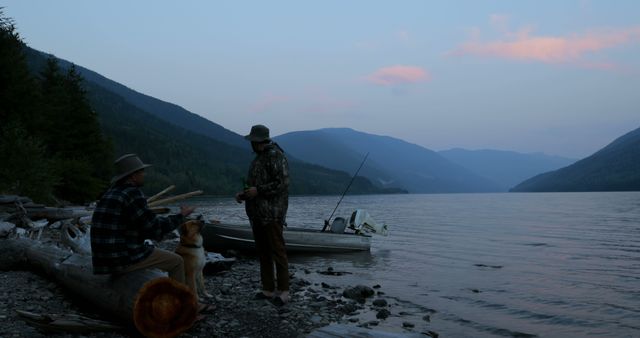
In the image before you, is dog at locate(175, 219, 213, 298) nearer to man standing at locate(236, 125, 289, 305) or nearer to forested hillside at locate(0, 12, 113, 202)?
man standing at locate(236, 125, 289, 305)

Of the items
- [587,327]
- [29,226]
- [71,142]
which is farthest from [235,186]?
[587,327]

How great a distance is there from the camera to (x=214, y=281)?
11.8 metres

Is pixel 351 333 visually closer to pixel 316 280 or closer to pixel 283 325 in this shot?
pixel 283 325

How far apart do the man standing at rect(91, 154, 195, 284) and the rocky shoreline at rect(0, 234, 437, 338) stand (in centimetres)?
92

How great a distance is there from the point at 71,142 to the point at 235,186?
120822 mm

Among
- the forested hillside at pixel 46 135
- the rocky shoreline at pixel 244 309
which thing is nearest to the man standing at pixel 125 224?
the rocky shoreline at pixel 244 309

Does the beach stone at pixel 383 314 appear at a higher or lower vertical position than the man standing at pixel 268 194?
lower

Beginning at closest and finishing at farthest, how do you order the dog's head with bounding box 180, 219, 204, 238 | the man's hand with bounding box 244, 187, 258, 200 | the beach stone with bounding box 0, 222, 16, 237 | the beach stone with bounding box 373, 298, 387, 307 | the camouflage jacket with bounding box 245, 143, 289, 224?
the dog's head with bounding box 180, 219, 204, 238
the man's hand with bounding box 244, 187, 258, 200
the camouflage jacket with bounding box 245, 143, 289, 224
the beach stone with bounding box 373, 298, 387, 307
the beach stone with bounding box 0, 222, 16, 237

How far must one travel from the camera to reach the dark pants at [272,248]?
851cm

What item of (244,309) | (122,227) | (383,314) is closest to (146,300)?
(122,227)

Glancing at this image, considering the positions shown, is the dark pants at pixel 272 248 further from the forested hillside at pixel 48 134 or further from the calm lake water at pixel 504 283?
the forested hillside at pixel 48 134

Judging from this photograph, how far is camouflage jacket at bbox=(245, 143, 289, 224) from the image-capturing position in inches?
331

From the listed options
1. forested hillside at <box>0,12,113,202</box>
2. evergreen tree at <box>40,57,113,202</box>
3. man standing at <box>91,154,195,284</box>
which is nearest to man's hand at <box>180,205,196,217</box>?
man standing at <box>91,154,195,284</box>

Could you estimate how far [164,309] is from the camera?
6.03 m
